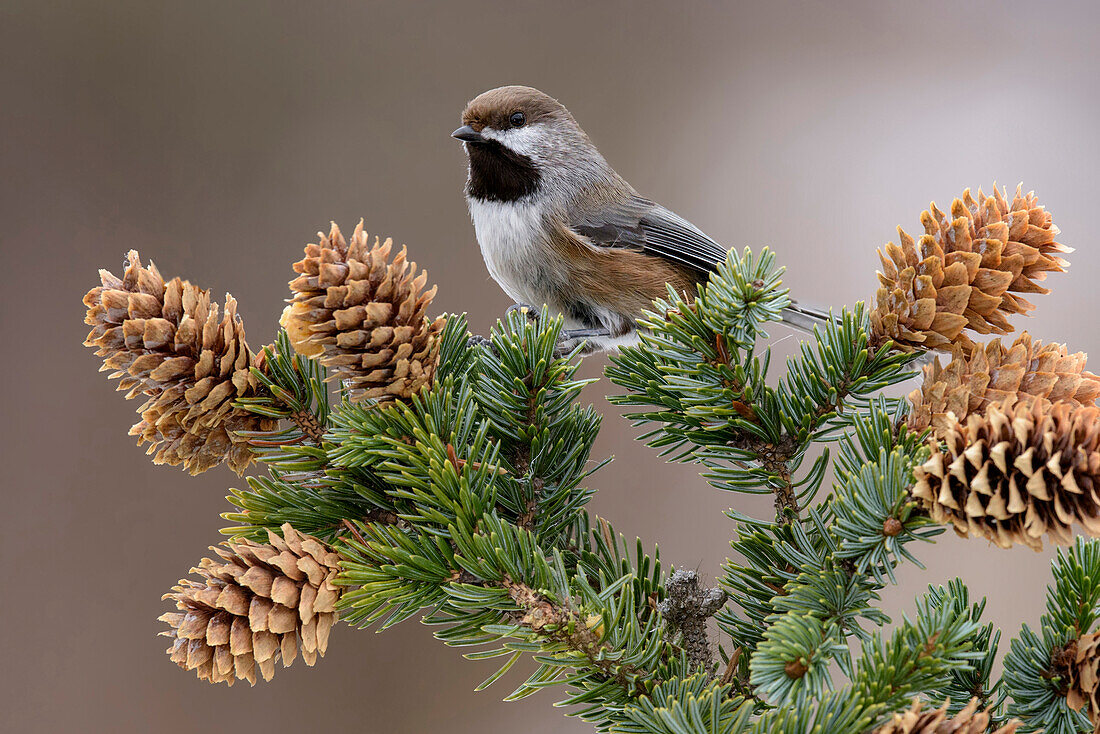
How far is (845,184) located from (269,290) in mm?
1275

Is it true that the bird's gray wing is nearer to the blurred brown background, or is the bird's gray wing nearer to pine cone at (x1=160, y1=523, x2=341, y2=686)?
the blurred brown background

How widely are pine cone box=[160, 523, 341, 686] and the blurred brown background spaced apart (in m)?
1.03

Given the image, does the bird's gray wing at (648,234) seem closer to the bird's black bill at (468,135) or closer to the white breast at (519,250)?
the white breast at (519,250)

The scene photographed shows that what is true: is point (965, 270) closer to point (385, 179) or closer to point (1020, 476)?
point (1020, 476)

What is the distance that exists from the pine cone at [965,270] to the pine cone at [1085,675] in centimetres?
19

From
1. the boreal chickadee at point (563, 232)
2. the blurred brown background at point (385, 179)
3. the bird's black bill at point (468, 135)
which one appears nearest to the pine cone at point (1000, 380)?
the boreal chickadee at point (563, 232)

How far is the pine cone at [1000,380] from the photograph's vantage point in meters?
0.55

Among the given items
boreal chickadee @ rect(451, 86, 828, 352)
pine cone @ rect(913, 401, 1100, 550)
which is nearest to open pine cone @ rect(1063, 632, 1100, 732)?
pine cone @ rect(913, 401, 1100, 550)

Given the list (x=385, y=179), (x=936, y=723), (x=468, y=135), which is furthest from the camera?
(x=385, y=179)

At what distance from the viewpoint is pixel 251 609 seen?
0.50 metres

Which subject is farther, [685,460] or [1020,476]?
[685,460]

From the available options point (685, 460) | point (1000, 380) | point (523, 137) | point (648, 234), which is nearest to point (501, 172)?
point (523, 137)

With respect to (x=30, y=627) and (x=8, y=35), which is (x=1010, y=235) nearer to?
(x=30, y=627)

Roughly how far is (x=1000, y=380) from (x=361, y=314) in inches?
15.8
